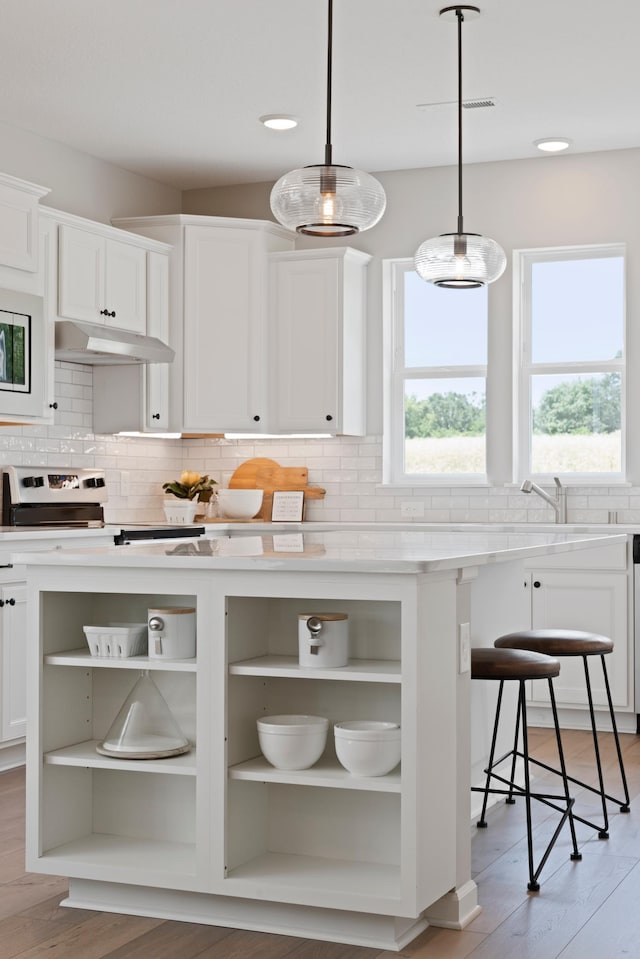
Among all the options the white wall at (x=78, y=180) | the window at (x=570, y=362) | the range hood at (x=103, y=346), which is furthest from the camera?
the window at (x=570, y=362)

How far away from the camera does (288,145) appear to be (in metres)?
5.97

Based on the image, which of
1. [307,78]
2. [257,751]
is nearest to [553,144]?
[307,78]

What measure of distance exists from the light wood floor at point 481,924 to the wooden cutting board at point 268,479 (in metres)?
3.26

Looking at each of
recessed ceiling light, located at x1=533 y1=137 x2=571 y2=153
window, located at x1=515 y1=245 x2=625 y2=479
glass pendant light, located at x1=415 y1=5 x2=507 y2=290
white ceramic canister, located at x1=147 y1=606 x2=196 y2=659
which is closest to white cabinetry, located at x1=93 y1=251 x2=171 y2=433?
window, located at x1=515 y1=245 x2=625 y2=479

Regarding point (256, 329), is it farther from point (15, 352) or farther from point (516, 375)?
point (15, 352)

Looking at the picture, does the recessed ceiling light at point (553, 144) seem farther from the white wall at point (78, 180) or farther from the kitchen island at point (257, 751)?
the kitchen island at point (257, 751)

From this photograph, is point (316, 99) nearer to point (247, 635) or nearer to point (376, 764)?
point (247, 635)

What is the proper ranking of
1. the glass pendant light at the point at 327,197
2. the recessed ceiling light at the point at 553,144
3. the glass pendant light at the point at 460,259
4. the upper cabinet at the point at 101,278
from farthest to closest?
the recessed ceiling light at the point at 553,144 < the upper cabinet at the point at 101,278 < the glass pendant light at the point at 460,259 < the glass pendant light at the point at 327,197

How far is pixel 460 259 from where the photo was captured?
394 cm

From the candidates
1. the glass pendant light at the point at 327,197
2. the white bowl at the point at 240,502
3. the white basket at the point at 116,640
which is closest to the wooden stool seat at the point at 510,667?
the white basket at the point at 116,640

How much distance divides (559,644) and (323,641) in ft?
3.95

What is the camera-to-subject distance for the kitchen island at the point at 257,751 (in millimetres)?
2723

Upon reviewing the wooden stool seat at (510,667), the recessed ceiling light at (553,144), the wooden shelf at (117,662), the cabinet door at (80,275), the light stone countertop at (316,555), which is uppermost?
the recessed ceiling light at (553,144)

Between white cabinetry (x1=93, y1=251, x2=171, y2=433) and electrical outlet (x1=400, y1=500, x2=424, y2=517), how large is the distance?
1370 millimetres
